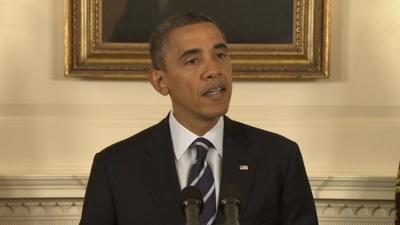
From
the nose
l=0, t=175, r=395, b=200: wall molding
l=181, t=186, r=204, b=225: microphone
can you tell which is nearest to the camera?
l=181, t=186, r=204, b=225: microphone

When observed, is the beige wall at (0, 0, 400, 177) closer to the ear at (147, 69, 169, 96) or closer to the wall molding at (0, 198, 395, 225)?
the wall molding at (0, 198, 395, 225)

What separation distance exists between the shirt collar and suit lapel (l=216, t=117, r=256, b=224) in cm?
2

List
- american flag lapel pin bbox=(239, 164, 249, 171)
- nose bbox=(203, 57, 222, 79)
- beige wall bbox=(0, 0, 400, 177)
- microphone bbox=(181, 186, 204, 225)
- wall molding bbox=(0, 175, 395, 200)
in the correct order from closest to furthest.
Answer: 1. microphone bbox=(181, 186, 204, 225)
2. nose bbox=(203, 57, 222, 79)
3. american flag lapel pin bbox=(239, 164, 249, 171)
4. wall molding bbox=(0, 175, 395, 200)
5. beige wall bbox=(0, 0, 400, 177)

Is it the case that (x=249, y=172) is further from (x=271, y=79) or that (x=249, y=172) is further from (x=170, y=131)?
(x=271, y=79)

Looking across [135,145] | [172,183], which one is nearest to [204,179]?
[172,183]

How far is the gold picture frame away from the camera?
11.3 ft

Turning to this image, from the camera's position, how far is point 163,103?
3.53 metres

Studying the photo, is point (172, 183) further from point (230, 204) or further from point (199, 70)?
point (230, 204)

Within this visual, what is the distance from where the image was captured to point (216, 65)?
219 cm

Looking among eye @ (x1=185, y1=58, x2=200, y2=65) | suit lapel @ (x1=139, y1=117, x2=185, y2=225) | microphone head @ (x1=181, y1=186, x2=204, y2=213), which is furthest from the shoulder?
microphone head @ (x1=181, y1=186, x2=204, y2=213)

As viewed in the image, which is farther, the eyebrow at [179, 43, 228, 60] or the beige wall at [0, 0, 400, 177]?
the beige wall at [0, 0, 400, 177]

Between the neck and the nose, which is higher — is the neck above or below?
below

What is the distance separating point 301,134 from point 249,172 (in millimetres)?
1261

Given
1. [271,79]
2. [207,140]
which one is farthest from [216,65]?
[271,79]
